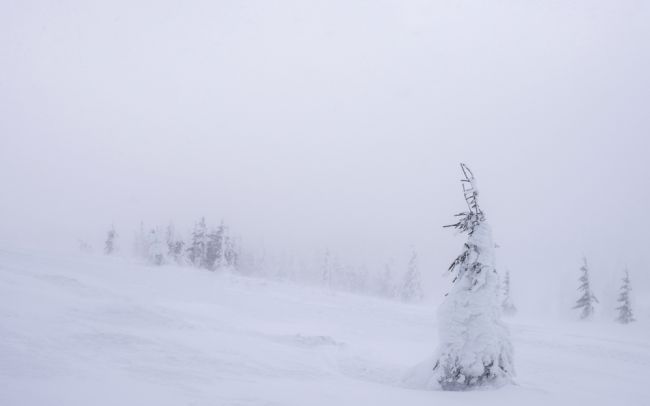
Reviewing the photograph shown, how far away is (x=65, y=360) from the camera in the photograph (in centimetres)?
959

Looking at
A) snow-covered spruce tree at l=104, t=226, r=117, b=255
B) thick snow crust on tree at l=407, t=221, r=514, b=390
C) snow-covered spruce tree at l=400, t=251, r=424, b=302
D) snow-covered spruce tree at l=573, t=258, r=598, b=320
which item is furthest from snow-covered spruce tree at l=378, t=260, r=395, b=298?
thick snow crust on tree at l=407, t=221, r=514, b=390

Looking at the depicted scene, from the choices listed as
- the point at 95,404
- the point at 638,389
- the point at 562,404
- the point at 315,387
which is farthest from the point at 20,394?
the point at 638,389

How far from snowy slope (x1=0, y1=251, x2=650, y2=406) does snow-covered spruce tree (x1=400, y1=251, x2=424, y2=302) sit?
1980 inches

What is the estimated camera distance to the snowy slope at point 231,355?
28.0ft

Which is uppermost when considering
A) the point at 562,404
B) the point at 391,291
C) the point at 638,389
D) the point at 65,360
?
the point at 65,360

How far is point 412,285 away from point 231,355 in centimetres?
7142

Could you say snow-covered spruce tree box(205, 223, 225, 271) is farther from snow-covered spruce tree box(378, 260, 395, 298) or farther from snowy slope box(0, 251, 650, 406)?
snow-covered spruce tree box(378, 260, 395, 298)

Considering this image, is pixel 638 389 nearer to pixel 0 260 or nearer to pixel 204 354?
pixel 204 354

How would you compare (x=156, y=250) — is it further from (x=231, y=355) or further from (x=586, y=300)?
(x=586, y=300)

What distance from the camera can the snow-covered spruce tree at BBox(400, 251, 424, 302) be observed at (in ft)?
263

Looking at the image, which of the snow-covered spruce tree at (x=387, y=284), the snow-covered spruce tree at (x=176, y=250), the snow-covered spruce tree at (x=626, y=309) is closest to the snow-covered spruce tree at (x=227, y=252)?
the snow-covered spruce tree at (x=176, y=250)

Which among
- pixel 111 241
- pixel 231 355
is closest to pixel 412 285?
pixel 111 241

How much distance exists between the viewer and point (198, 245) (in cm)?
7375

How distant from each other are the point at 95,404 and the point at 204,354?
19.7 feet
